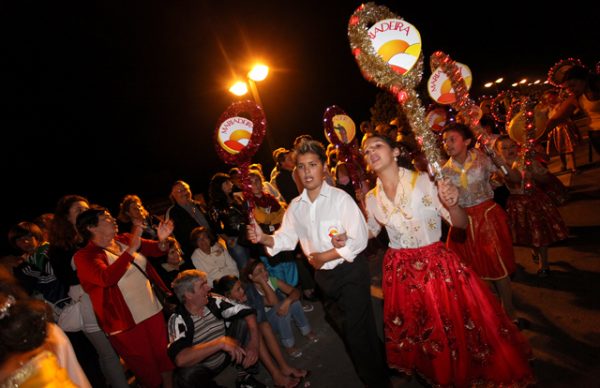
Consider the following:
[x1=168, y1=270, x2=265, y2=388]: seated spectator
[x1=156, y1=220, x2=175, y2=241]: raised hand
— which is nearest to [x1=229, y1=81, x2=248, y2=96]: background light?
[x1=156, y1=220, x2=175, y2=241]: raised hand

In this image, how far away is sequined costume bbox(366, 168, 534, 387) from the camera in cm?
243

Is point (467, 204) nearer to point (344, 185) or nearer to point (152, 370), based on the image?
point (344, 185)

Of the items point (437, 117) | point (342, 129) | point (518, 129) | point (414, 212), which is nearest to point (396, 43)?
point (414, 212)

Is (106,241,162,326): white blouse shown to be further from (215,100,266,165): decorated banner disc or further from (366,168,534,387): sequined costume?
(366,168,534,387): sequined costume

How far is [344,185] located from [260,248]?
92.2 inches

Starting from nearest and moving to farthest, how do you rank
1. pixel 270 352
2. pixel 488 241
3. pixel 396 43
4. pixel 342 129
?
pixel 396 43, pixel 488 241, pixel 270 352, pixel 342 129

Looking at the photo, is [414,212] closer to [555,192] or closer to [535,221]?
[535,221]

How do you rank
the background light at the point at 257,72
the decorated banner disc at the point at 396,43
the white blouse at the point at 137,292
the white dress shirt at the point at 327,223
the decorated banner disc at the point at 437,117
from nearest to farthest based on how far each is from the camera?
1. the decorated banner disc at the point at 396,43
2. the white dress shirt at the point at 327,223
3. the white blouse at the point at 137,292
4. the background light at the point at 257,72
5. the decorated banner disc at the point at 437,117

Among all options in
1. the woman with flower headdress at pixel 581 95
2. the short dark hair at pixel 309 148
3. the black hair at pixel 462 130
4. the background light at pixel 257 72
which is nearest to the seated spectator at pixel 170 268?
the short dark hair at pixel 309 148

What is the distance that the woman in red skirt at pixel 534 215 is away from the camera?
158 inches

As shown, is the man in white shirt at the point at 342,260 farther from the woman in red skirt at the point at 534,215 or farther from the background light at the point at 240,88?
the background light at the point at 240,88

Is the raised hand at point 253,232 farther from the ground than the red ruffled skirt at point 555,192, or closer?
farther from the ground

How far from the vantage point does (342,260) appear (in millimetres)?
2834

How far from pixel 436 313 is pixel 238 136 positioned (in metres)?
2.34
